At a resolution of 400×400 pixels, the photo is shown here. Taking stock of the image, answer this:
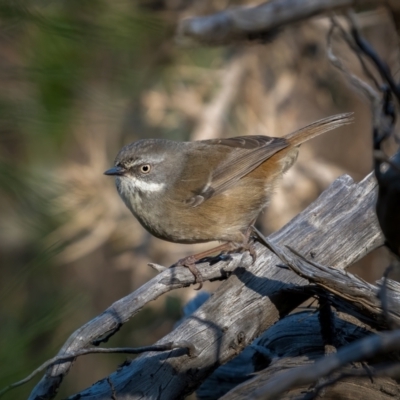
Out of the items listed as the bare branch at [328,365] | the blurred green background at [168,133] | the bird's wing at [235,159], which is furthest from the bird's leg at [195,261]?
the bare branch at [328,365]

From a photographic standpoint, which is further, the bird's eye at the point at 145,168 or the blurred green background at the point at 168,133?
the blurred green background at the point at 168,133

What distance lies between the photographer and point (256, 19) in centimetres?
206

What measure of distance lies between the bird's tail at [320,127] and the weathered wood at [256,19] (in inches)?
128

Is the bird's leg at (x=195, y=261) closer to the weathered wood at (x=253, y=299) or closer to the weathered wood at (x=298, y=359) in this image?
the weathered wood at (x=253, y=299)

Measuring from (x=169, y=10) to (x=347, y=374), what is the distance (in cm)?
678

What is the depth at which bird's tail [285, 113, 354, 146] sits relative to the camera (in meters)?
5.54

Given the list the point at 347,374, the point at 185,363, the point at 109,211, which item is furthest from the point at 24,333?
the point at 109,211

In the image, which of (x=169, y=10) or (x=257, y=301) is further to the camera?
(x=169, y=10)

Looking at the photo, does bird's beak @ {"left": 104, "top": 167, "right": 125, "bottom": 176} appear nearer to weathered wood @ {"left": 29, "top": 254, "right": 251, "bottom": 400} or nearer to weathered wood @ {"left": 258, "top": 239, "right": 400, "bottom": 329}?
weathered wood @ {"left": 29, "top": 254, "right": 251, "bottom": 400}

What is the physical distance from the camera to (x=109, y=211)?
27.2 feet

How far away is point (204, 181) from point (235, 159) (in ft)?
1.11

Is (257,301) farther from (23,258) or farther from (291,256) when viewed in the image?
(23,258)

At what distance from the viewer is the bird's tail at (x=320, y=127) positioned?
18.2 ft

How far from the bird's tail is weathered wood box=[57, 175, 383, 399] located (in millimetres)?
1245
